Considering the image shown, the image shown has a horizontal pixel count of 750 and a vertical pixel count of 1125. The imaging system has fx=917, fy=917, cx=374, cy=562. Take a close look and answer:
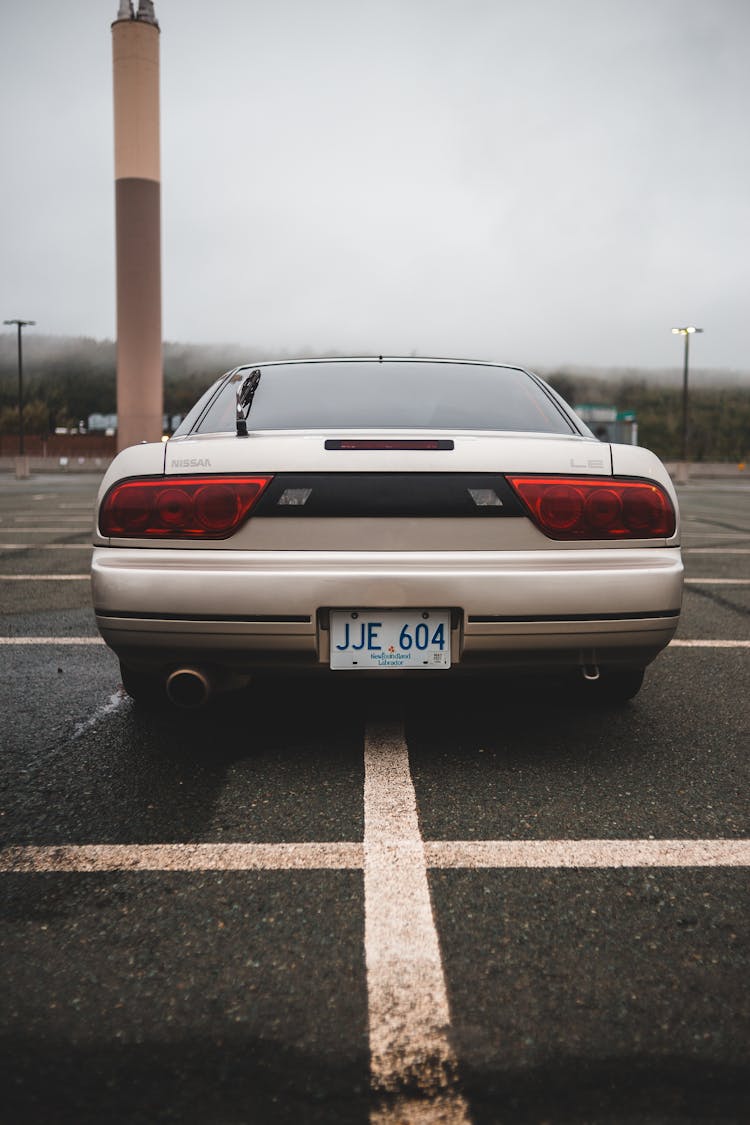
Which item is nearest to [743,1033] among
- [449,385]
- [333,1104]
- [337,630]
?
[333,1104]

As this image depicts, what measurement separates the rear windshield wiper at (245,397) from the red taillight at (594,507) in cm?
89

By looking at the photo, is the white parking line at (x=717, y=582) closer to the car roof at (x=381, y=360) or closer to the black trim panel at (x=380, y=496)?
the car roof at (x=381, y=360)

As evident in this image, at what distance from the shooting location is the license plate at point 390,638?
2.73m

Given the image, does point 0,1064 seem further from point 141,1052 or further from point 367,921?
point 367,921

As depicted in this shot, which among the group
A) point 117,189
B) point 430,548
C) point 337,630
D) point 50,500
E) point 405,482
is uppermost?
point 117,189

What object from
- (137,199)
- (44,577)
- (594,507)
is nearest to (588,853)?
(594,507)

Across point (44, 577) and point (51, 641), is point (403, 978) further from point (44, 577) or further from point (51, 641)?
point (44, 577)

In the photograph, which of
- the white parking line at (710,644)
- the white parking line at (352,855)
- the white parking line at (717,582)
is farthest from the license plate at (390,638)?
the white parking line at (717,582)

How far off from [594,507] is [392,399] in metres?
1.06

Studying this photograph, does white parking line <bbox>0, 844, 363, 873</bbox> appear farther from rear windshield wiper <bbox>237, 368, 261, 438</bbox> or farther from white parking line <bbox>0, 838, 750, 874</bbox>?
rear windshield wiper <bbox>237, 368, 261, 438</bbox>

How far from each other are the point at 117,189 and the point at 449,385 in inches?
1789

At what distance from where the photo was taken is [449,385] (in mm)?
3678

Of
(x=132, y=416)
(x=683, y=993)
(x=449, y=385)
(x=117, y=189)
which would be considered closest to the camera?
(x=683, y=993)

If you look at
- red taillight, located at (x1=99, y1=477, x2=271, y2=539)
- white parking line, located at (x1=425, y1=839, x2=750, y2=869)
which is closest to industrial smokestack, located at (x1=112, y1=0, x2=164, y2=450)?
red taillight, located at (x1=99, y1=477, x2=271, y2=539)
